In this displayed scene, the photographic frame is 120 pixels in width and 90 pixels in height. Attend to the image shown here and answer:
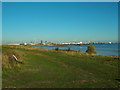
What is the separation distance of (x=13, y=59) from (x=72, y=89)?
10.3 meters

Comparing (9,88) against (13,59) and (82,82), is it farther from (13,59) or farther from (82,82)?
(13,59)

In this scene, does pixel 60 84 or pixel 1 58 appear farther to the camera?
pixel 1 58

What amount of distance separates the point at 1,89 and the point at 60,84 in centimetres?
282

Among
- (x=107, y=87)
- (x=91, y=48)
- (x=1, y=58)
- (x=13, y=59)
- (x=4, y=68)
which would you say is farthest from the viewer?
(x=91, y=48)

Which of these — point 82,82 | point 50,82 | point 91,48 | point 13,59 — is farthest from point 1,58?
point 91,48

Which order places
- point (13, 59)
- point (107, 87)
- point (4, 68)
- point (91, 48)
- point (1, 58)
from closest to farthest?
point (107, 87) < point (4, 68) < point (1, 58) < point (13, 59) < point (91, 48)

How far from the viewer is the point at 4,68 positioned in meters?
13.7

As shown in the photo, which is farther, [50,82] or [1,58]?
[1,58]

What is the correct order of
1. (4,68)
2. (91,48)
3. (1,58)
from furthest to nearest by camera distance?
1. (91,48)
2. (1,58)
3. (4,68)

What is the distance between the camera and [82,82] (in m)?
9.64

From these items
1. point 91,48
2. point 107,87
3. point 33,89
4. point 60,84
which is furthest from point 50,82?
point 91,48

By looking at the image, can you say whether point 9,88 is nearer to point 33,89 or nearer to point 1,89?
point 1,89

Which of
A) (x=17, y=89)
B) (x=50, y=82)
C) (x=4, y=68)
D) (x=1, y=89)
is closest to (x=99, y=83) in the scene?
(x=50, y=82)

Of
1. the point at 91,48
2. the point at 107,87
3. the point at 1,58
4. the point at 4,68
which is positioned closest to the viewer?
the point at 107,87
